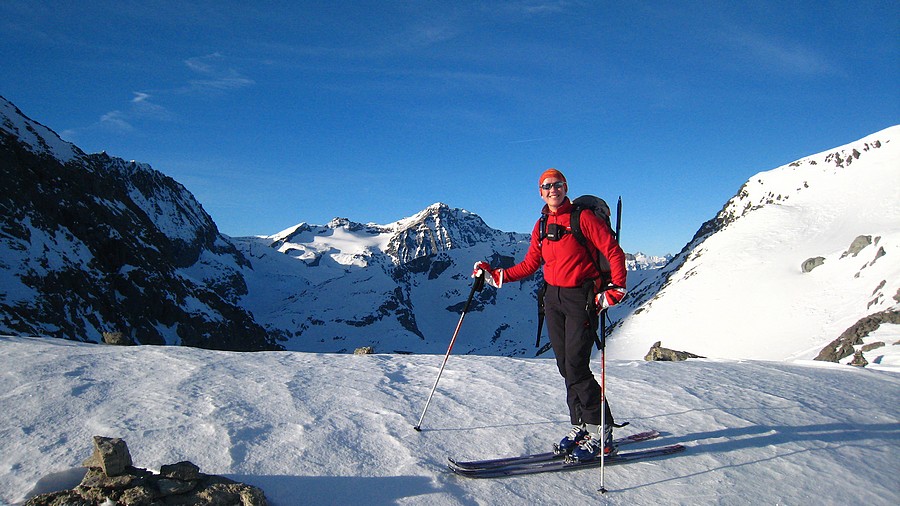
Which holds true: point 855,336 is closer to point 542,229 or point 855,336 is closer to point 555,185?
point 542,229

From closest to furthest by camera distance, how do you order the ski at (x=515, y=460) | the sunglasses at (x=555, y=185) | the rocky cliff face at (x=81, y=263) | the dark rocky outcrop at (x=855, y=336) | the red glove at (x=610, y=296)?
the ski at (x=515, y=460) → the red glove at (x=610, y=296) → the sunglasses at (x=555, y=185) → the dark rocky outcrop at (x=855, y=336) → the rocky cliff face at (x=81, y=263)

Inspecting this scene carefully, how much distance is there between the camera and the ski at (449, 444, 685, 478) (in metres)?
4.49

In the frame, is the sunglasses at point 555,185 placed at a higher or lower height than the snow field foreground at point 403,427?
higher

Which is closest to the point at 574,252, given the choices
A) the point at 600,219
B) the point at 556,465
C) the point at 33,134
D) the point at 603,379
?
the point at 600,219

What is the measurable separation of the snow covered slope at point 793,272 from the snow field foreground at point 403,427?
38.3ft

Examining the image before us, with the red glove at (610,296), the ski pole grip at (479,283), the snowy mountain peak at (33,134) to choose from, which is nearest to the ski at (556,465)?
the red glove at (610,296)

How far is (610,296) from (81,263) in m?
88.9

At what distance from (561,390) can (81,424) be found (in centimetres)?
613

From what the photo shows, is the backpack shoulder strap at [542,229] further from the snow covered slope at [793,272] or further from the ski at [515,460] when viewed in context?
the snow covered slope at [793,272]

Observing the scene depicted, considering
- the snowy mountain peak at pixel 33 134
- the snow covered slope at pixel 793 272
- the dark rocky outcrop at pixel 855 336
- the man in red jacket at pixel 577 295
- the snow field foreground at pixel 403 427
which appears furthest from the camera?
the snowy mountain peak at pixel 33 134

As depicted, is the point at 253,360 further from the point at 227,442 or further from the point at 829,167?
the point at 829,167

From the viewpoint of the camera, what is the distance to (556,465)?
481 cm

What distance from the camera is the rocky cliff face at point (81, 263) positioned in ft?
187

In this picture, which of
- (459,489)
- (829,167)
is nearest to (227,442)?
(459,489)
